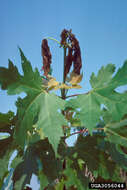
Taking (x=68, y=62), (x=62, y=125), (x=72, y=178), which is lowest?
A: (x=72, y=178)

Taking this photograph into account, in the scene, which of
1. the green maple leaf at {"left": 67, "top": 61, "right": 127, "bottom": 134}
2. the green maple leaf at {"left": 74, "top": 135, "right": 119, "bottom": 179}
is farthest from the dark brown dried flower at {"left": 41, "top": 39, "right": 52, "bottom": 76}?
the green maple leaf at {"left": 74, "top": 135, "right": 119, "bottom": 179}

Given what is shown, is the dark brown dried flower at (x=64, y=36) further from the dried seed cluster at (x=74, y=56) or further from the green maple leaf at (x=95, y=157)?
the green maple leaf at (x=95, y=157)

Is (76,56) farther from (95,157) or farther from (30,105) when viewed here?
(95,157)

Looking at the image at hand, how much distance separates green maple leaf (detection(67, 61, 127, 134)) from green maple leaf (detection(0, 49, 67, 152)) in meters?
0.06

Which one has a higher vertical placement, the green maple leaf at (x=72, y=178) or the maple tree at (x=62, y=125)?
the maple tree at (x=62, y=125)

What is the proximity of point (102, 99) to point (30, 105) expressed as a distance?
0.77 feet

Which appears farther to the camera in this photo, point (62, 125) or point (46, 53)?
point (46, 53)

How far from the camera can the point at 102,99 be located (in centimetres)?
59

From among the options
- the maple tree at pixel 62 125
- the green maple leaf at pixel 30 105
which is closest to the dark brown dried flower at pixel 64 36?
the maple tree at pixel 62 125

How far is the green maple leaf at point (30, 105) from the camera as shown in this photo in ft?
1.73

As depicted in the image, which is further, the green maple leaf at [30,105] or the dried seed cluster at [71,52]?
the dried seed cluster at [71,52]

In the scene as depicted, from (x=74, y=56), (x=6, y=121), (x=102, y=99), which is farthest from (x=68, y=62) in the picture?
(x=6, y=121)

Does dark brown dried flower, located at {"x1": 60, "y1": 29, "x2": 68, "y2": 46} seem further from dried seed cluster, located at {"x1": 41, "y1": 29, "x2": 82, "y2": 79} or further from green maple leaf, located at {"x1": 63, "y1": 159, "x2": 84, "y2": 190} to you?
green maple leaf, located at {"x1": 63, "y1": 159, "x2": 84, "y2": 190}

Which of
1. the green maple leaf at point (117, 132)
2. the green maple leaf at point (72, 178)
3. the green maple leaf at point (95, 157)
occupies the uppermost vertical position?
the green maple leaf at point (117, 132)
